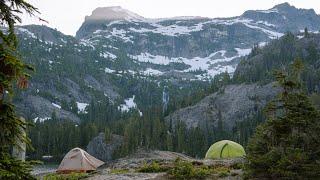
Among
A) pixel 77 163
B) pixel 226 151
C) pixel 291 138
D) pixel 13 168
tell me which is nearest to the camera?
pixel 13 168

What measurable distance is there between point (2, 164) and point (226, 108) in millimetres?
163494

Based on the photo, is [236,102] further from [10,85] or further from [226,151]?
[10,85]

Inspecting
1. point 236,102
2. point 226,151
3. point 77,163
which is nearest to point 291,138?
point 226,151

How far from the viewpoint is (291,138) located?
60.5ft

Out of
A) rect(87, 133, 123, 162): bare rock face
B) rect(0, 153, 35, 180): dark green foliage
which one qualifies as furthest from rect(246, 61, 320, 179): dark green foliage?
rect(87, 133, 123, 162): bare rock face

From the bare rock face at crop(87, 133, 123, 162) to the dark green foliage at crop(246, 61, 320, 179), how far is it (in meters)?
122

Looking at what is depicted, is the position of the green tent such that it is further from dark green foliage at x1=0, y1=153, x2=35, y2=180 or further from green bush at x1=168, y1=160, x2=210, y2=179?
dark green foliage at x1=0, y1=153, x2=35, y2=180

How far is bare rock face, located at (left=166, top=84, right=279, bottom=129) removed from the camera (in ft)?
534

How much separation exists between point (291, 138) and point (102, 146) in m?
128

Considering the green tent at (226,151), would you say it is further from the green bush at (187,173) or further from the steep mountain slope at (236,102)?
the steep mountain slope at (236,102)

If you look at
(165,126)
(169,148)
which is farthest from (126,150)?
(165,126)

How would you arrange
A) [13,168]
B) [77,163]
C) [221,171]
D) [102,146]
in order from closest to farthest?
[13,168] < [221,171] < [77,163] < [102,146]

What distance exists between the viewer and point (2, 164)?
7531 millimetres

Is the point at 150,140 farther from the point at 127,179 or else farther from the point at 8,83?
the point at 8,83
